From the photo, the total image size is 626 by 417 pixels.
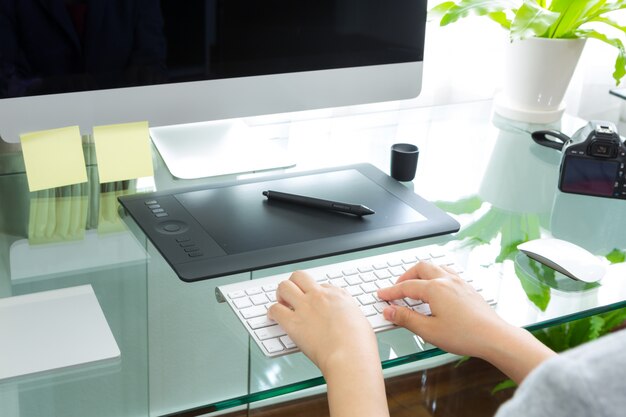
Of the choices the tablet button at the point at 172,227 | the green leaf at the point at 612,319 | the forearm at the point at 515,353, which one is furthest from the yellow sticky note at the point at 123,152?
the green leaf at the point at 612,319

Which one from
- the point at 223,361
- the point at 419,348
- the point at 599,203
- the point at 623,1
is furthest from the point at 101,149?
the point at 623,1

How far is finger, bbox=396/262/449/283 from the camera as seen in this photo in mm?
972

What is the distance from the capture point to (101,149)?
1.19m

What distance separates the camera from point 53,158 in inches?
46.0

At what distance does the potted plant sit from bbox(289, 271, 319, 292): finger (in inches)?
28.7

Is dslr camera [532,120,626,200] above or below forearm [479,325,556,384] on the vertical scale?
above

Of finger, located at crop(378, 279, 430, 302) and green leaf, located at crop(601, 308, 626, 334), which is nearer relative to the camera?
finger, located at crop(378, 279, 430, 302)

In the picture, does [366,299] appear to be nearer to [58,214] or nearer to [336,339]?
[336,339]

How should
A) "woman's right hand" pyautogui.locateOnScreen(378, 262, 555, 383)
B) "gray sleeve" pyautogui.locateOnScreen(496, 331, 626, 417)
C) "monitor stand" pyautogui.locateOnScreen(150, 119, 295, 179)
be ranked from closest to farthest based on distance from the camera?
"gray sleeve" pyautogui.locateOnScreen(496, 331, 626, 417) < "woman's right hand" pyautogui.locateOnScreen(378, 262, 555, 383) < "monitor stand" pyautogui.locateOnScreen(150, 119, 295, 179)

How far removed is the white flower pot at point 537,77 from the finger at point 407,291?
77 centimetres

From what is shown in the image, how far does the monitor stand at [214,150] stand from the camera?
1307mm

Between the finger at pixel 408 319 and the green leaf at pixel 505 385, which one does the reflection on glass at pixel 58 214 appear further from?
the green leaf at pixel 505 385

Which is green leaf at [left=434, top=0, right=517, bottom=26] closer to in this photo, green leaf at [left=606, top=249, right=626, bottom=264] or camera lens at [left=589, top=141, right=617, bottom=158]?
camera lens at [left=589, top=141, right=617, bottom=158]

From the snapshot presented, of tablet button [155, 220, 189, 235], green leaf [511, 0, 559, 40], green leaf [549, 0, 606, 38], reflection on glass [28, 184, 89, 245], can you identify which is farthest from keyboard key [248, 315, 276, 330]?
green leaf [549, 0, 606, 38]
